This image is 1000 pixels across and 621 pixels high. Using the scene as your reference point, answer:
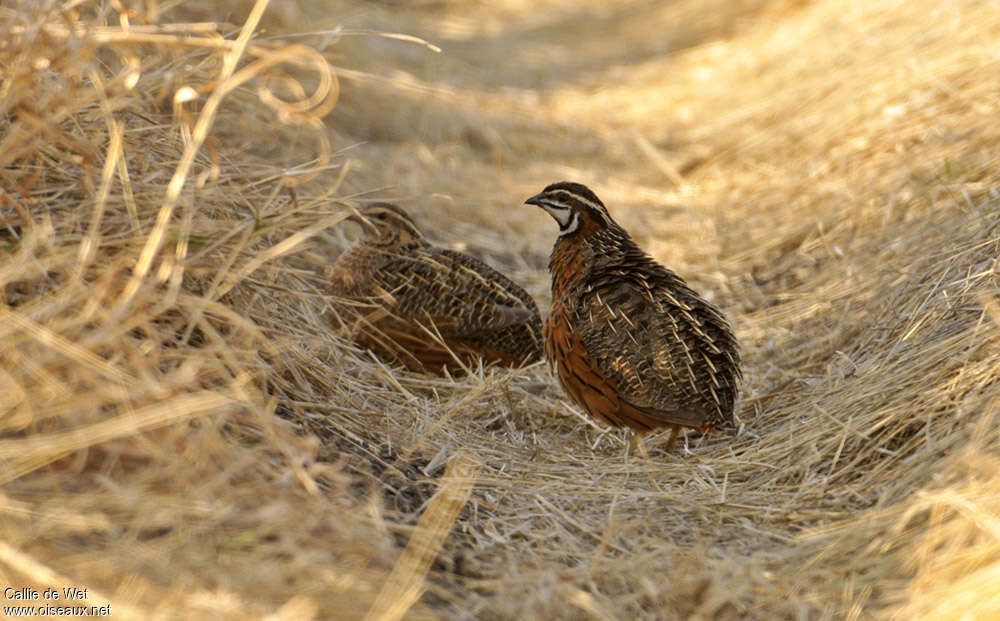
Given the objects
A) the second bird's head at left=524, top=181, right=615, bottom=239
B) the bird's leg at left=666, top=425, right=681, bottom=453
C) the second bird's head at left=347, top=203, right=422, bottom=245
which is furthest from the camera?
the second bird's head at left=347, top=203, right=422, bottom=245

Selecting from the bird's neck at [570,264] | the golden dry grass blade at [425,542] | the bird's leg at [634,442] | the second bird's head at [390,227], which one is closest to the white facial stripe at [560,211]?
the bird's neck at [570,264]

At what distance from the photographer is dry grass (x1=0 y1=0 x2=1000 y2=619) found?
3.23m

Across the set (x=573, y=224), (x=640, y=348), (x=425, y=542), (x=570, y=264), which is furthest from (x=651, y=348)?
(x=425, y=542)

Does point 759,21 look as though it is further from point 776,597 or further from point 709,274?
point 776,597

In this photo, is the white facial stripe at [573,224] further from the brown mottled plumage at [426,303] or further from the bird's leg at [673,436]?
the bird's leg at [673,436]

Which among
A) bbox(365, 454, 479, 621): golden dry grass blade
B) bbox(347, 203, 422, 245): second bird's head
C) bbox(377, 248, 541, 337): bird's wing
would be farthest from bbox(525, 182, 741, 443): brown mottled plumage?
bbox(347, 203, 422, 245): second bird's head

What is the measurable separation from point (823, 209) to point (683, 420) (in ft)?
11.5

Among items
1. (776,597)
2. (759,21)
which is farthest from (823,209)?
(759,21)

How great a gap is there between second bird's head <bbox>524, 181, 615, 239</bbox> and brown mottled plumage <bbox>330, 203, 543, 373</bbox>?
63cm

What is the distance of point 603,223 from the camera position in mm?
5730

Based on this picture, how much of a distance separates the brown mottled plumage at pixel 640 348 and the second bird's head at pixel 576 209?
24 centimetres

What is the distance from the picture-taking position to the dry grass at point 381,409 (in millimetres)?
3229

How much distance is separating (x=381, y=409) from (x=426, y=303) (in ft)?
3.68

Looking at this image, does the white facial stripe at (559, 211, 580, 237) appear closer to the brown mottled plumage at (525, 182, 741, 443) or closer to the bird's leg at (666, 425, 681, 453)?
the brown mottled plumage at (525, 182, 741, 443)
